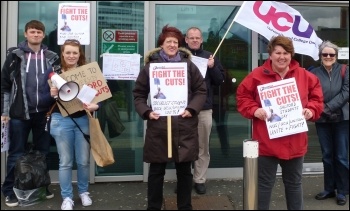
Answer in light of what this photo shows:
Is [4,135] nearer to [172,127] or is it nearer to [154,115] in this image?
[154,115]

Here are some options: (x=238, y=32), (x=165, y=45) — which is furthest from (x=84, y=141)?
(x=238, y=32)

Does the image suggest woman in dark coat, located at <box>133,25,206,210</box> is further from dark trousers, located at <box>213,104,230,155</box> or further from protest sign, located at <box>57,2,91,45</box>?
dark trousers, located at <box>213,104,230,155</box>

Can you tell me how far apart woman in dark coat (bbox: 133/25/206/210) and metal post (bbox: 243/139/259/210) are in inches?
23.9

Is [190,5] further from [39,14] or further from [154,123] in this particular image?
[154,123]

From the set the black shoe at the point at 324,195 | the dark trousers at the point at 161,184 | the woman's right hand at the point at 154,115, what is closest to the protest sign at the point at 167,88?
the woman's right hand at the point at 154,115

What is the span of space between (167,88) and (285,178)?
133 centimetres

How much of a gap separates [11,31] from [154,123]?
97.3 inches

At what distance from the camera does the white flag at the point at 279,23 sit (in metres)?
5.40

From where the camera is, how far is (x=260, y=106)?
12.9 feet

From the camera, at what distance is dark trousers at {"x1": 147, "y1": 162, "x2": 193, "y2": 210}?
4242mm

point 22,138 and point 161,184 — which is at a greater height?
point 22,138

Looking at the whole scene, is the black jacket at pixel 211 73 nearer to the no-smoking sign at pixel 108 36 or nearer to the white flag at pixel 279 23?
the white flag at pixel 279 23

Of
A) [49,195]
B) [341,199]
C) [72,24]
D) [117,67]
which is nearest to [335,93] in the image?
[341,199]

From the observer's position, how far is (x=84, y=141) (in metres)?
4.66
